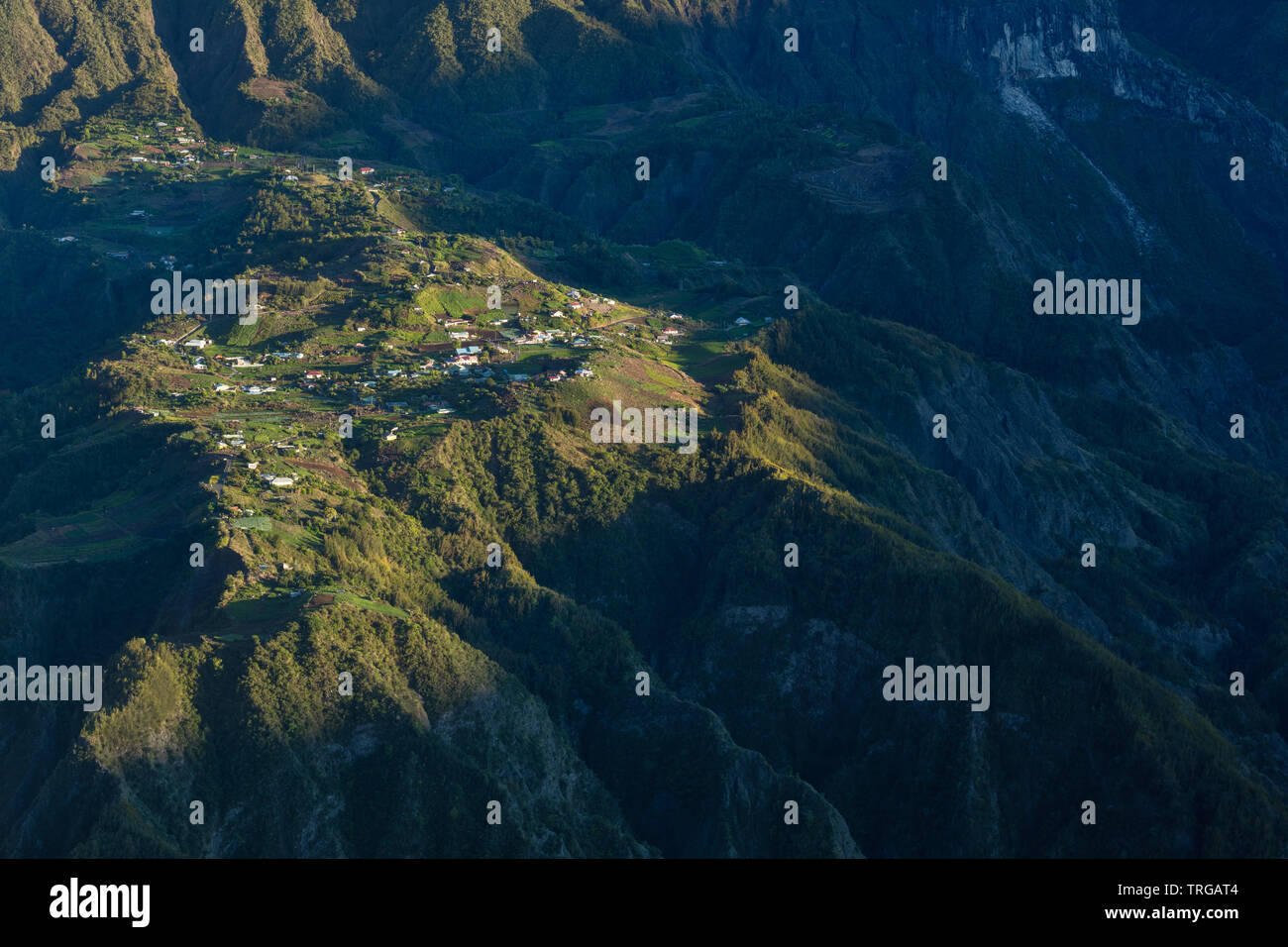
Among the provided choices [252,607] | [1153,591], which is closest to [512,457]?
[252,607]

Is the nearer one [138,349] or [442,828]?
[442,828]

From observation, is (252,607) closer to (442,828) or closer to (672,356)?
(442,828)

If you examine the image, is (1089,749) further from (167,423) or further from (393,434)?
(167,423)

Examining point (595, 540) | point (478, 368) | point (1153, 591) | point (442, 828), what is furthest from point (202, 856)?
point (1153, 591)

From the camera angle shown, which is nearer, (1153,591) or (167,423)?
(167,423)

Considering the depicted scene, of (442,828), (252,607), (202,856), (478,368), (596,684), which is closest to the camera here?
(202,856)
